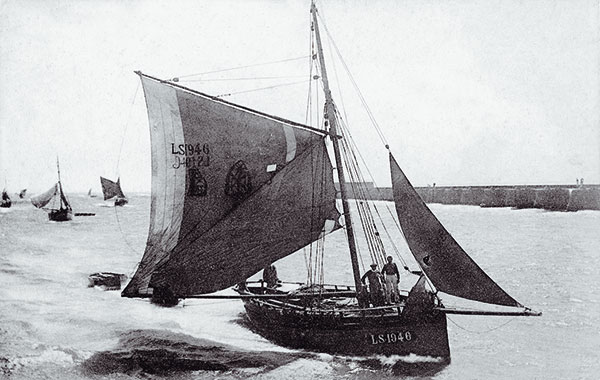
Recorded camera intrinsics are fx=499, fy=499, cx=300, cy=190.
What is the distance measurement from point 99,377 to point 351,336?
719cm

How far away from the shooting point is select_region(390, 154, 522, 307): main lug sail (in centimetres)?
1361

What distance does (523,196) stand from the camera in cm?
7319

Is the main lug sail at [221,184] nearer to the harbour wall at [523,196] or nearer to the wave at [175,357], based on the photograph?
the wave at [175,357]

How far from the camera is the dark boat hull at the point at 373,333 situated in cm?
1419

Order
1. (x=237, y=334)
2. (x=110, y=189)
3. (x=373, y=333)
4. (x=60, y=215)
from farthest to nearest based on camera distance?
(x=110, y=189) → (x=60, y=215) → (x=237, y=334) → (x=373, y=333)

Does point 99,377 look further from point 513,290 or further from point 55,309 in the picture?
point 513,290

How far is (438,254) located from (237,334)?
8848 millimetres

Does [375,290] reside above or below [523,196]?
below

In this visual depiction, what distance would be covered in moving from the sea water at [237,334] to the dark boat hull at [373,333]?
321 millimetres

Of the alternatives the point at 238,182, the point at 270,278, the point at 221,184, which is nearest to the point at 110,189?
the point at 270,278

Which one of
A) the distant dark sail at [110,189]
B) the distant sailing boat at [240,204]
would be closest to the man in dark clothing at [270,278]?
the distant sailing boat at [240,204]

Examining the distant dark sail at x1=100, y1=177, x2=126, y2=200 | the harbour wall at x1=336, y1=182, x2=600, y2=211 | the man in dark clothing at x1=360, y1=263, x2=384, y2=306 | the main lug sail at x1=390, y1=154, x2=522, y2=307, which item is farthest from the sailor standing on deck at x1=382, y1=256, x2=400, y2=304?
the distant dark sail at x1=100, y1=177, x2=126, y2=200

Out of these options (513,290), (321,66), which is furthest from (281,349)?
(513,290)

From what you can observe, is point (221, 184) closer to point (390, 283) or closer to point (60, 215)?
point (390, 283)
